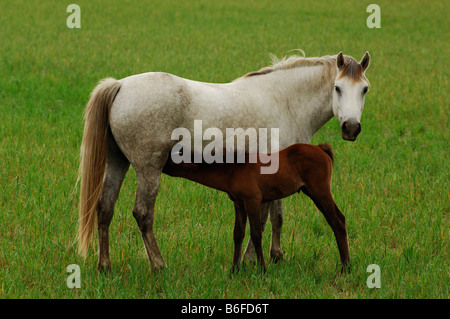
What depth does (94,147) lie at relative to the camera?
4750mm

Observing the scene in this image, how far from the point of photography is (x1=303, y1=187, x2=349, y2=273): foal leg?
4.73m

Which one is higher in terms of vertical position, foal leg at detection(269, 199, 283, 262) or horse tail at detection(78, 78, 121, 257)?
horse tail at detection(78, 78, 121, 257)

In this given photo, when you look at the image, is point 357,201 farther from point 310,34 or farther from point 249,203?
point 310,34

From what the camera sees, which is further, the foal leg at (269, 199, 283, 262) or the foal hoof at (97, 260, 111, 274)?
the foal leg at (269, 199, 283, 262)

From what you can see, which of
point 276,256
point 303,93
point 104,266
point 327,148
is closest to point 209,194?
point 276,256

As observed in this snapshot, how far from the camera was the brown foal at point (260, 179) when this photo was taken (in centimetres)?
457

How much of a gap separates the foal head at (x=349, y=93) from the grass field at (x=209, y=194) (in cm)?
136

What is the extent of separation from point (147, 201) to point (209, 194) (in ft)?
8.15
